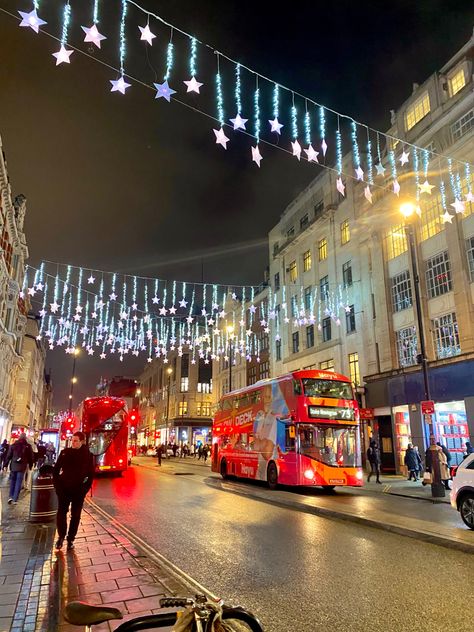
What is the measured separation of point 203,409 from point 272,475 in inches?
2214

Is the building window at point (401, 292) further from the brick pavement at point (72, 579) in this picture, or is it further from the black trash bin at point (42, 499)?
the brick pavement at point (72, 579)

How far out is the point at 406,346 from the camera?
26.4 meters

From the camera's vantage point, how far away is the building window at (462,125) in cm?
2330

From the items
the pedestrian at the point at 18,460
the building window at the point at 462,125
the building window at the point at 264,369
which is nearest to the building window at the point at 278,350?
the building window at the point at 264,369

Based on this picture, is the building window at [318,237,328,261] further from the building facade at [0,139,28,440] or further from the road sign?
the building facade at [0,139,28,440]

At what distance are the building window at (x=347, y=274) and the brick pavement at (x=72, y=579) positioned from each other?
Answer: 87.6 ft

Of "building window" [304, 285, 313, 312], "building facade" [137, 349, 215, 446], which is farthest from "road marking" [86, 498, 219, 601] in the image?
"building facade" [137, 349, 215, 446]

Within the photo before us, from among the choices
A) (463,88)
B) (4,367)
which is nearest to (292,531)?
(463,88)

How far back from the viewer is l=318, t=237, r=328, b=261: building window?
119 ft

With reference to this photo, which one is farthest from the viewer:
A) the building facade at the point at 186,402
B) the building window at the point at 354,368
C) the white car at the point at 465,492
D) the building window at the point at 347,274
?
the building facade at the point at 186,402

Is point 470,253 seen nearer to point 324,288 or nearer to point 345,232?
point 345,232

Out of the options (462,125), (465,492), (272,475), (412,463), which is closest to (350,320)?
(412,463)

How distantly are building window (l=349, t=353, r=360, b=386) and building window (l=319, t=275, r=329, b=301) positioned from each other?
561cm

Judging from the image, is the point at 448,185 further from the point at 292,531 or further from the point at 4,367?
the point at 4,367
